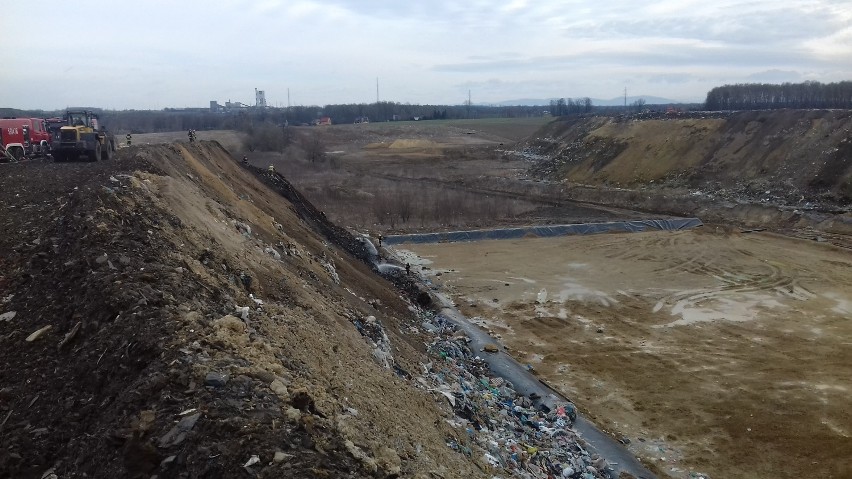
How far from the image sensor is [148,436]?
4.64 meters

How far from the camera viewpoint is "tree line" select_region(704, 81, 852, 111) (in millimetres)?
62562

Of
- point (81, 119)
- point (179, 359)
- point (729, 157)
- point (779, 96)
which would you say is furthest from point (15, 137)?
point (779, 96)

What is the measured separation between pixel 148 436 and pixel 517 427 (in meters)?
6.05

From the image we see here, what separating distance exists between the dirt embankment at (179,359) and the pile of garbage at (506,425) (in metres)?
0.51

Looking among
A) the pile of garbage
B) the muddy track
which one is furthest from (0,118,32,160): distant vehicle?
the muddy track

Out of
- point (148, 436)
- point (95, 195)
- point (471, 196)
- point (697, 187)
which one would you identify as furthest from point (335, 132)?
point (148, 436)

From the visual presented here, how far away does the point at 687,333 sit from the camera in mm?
15836

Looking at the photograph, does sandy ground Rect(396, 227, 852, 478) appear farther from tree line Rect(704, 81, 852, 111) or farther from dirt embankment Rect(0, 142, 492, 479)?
tree line Rect(704, 81, 852, 111)

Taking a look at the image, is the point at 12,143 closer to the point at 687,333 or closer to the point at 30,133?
the point at 30,133

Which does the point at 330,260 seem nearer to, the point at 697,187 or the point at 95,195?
the point at 95,195

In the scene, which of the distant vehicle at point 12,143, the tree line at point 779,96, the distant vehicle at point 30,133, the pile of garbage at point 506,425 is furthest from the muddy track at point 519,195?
the tree line at point 779,96

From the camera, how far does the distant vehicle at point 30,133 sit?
21000mm

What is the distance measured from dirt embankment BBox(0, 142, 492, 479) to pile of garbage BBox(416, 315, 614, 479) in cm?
51

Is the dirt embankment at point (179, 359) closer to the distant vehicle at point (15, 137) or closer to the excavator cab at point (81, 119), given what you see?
the excavator cab at point (81, 119)
